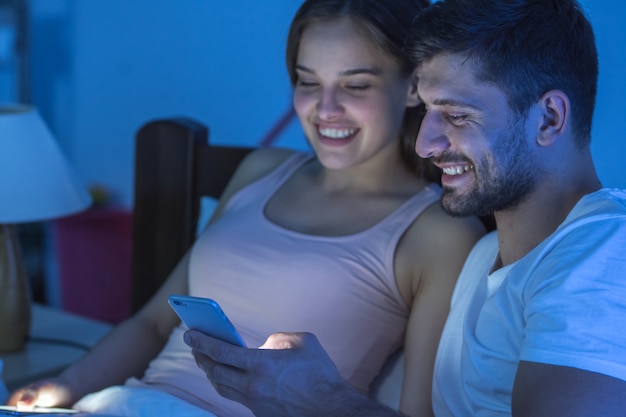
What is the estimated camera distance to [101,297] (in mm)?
2545

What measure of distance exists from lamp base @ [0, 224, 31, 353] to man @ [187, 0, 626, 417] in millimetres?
792

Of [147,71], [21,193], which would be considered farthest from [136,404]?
[147,71]

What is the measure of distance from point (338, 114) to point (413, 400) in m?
0.45

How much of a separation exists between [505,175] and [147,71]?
1554 mm

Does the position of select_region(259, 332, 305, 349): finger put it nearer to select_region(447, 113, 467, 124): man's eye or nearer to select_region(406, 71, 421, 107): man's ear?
select_region(447, 113, 467, 124): man's eye

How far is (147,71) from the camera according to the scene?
238 cm

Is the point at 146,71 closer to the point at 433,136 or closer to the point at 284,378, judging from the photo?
the point at 433,136

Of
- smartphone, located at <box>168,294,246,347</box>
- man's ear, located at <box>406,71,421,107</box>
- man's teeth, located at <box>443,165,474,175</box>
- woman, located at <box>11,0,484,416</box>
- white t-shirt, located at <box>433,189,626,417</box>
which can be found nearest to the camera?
white t-shirt, located at <box>433,189,626,417</box>

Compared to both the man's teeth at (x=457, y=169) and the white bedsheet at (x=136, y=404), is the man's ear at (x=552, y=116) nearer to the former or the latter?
the man's teeth at (x=457, y=169)

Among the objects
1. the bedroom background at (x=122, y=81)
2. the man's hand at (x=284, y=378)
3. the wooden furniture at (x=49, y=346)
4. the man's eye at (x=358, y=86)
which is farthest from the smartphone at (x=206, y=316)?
the bedroom background at (x=122, y=81)

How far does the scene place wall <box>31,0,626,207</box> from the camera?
82.4 inches

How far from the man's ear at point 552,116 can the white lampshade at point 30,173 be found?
1.01 meters

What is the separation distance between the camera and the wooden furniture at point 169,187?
5.80 feet

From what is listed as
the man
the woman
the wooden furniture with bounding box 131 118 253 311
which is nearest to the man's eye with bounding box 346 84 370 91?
the woman
